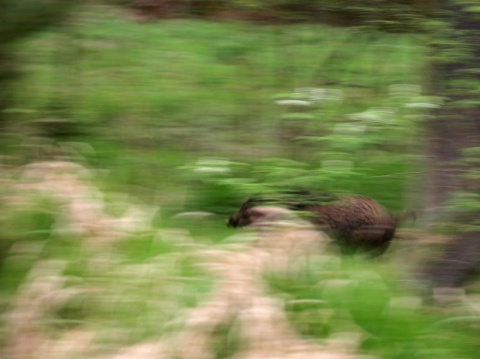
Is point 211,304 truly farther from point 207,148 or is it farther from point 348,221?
point 207,148

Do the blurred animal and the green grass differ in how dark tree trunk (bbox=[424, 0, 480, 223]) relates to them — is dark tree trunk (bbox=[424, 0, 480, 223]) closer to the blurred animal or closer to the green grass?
the green grass

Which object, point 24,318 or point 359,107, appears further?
point 359,107

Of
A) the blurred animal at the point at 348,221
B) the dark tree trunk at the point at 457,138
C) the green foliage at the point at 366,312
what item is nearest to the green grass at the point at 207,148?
the green foliage at the point at 366,312

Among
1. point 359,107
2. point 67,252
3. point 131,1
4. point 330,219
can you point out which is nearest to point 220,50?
point 131,1

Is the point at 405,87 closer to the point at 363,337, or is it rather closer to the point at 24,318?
the point at 363,337

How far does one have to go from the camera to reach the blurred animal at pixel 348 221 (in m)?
6.47

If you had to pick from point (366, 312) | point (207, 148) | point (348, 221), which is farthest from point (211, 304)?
point (207, 148)

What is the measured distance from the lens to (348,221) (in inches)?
257

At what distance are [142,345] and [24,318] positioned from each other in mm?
691

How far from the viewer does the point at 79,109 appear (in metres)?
8.34

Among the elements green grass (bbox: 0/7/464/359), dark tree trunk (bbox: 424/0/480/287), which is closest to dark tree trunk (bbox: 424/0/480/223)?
dark tree trunk (bbox: 424/0/480/287)

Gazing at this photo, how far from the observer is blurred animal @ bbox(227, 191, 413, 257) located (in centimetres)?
647

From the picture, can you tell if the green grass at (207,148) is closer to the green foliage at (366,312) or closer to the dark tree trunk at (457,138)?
the green foliage at (366,312)

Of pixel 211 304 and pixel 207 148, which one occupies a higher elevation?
pixel 211 304
